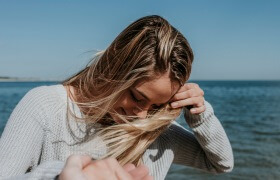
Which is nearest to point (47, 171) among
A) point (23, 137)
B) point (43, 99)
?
point (23, 137)

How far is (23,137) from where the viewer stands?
2.06 m

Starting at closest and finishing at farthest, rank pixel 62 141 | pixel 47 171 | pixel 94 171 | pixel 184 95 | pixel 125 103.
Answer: pixel 94 171, pixel 47 171, pixel 62 141, pixel 125 103, pixel 184 95

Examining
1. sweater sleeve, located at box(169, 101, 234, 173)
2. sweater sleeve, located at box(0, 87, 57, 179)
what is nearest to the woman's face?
sweater sleeve, located at box(169, 101, 234, 173)

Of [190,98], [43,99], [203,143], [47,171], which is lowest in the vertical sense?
[203,143]

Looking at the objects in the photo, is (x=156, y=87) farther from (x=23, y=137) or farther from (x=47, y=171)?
(x=47, y=171)

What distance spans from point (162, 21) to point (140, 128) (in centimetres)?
69

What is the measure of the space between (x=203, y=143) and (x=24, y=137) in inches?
48.4

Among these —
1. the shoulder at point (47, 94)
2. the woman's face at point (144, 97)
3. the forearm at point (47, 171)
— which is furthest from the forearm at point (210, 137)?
the forearm at point (47, 171)

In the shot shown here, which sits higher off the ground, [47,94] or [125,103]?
[47,94]

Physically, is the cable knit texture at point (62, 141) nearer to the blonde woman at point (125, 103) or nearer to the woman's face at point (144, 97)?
the blonde woman at point (125, 103)

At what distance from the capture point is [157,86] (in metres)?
2.39

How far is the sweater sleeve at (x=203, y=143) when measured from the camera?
269cm

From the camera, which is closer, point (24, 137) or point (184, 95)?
point (24, 137)

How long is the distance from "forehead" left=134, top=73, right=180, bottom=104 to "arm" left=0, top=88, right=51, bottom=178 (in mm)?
595
